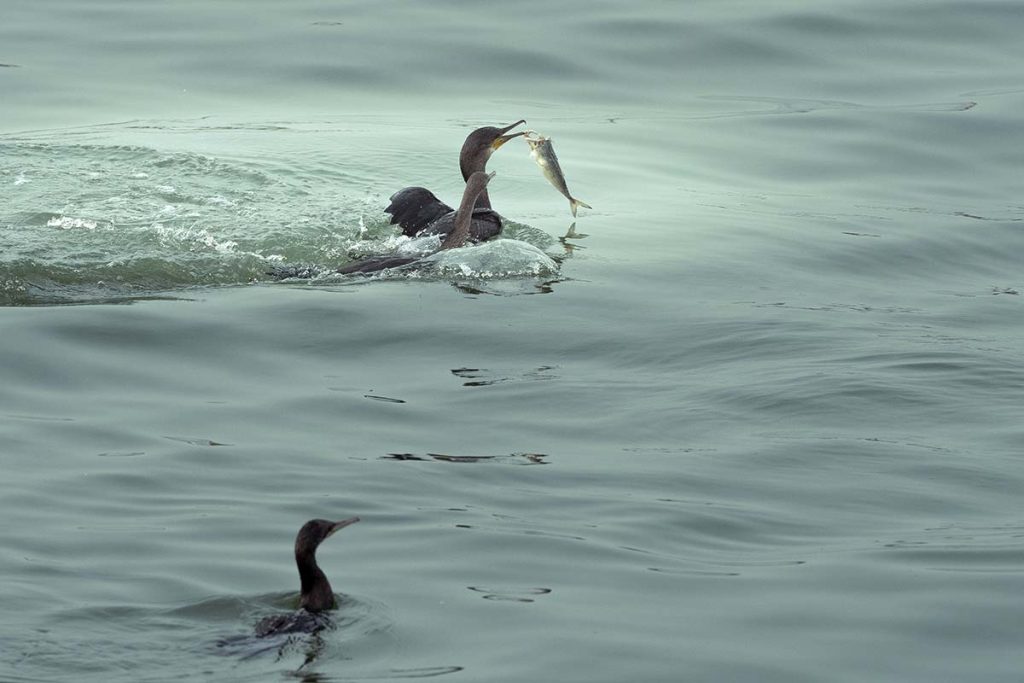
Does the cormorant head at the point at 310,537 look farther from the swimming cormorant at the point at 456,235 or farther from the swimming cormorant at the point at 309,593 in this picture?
the swimming cormorant at the point at 456,235

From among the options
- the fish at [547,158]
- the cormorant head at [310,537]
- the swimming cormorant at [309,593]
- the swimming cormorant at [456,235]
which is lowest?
the swimming cormorant at [309,593]

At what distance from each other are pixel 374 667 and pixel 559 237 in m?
7.12

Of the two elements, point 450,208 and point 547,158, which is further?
point 450,208

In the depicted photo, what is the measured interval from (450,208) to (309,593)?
664 cm

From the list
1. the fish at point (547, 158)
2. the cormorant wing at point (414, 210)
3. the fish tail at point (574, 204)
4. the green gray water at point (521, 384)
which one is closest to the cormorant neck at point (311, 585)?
the green gray water at point (521, 384)

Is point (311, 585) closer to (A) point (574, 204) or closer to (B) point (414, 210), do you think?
(B) point (414, 210)

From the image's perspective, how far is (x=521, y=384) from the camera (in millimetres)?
8141

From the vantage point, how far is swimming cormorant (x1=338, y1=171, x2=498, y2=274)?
10.3 m

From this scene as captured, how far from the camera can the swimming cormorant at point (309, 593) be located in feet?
16.7

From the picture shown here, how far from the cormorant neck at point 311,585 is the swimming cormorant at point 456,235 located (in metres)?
5.22

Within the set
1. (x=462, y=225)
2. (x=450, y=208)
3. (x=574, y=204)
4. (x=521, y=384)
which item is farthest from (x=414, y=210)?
(x=521, y=384)

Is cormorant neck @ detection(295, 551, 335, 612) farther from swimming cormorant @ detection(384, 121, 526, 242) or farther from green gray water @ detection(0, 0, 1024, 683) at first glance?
swimming cormorant @ detection(384, 121, 526, 242)

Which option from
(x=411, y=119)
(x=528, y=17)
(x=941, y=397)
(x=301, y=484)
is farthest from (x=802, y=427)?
(x=528, y=17)

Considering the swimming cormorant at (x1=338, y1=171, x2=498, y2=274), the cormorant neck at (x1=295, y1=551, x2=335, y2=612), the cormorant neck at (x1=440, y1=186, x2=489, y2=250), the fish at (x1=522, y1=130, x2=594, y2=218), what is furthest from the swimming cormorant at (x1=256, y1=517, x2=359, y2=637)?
the fish at (x1=522, y1=130, x2=594, y2=218)
